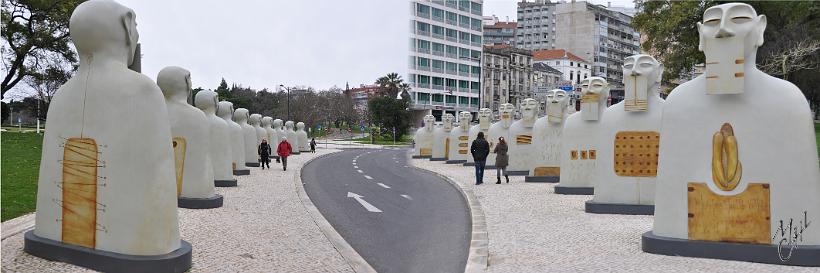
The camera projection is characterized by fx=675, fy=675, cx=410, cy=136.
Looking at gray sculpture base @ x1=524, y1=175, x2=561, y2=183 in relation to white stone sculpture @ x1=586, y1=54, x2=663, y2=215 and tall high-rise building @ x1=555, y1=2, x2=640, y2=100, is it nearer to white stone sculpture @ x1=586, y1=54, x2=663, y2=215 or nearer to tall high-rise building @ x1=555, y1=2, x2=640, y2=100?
white stone sculpture @ x1=586, y1=54, x2=663, y2=215

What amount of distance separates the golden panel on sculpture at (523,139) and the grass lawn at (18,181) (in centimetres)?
1568

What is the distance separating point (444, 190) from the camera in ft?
64.1

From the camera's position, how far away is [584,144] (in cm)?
1712

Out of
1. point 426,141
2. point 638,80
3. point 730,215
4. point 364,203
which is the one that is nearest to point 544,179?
point 364,203

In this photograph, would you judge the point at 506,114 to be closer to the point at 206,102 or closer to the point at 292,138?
the point at 206,102

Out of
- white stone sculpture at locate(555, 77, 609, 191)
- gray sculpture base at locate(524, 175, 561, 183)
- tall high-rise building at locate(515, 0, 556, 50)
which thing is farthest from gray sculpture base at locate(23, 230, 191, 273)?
tall high-rise building at locate(515, 0, 556, 50)

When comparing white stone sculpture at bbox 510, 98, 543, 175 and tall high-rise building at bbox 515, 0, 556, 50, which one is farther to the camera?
tall high-rise building at bbox 515, 0, 556, 50

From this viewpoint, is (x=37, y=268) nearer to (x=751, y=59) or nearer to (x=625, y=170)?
(x=751, y=59)

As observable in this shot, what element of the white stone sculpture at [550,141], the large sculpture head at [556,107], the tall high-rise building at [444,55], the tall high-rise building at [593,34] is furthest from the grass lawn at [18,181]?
the tall high-rise building at [593,34]

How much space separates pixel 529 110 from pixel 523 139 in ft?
3.81

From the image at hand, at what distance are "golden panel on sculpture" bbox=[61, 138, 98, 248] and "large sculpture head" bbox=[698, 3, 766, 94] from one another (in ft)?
25.2

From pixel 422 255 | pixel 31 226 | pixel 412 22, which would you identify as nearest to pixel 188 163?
pixel 31 226

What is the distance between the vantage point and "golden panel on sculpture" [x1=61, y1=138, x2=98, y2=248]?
760 centimetres

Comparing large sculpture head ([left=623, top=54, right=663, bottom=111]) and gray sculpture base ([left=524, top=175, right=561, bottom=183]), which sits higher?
large sculpture head ([left=623, top=54, right=663, bottom=111])
